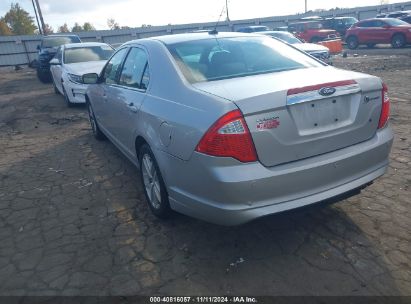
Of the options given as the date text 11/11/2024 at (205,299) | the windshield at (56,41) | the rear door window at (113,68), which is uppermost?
the windshield at (56,41)

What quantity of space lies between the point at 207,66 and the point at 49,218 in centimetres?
235

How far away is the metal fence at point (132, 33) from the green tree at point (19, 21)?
4652cm

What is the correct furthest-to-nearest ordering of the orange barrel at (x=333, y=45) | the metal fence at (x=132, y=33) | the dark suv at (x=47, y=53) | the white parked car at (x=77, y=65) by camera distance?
the metal fence at (x=132, y=33) → the orange barrel at (x=333, y=45) → the dark suv at (x=47, y=53) → the white parked car at (x=77, y=65)

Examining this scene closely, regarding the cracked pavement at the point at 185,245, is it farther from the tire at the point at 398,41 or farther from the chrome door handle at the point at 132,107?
the tire at the point at 398,41

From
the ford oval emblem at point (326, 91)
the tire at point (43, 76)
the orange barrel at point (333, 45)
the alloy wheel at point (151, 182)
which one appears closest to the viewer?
the ford oval emblem at point (326, 91)

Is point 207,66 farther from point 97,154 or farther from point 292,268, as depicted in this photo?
point 97,154

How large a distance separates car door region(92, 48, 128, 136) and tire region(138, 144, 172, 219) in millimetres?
1287

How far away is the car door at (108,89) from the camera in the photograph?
4.62 metres

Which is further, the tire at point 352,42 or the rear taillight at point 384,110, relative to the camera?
the tire at point 352,42

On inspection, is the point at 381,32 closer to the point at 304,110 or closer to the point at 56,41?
the point at 56,41

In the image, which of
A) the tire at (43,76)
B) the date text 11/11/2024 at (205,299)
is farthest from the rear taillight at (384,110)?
the tire at (43,76)

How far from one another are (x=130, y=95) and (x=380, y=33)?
67.3 feet

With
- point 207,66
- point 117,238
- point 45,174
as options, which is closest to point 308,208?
point 207,66

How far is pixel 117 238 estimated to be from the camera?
3.34m
